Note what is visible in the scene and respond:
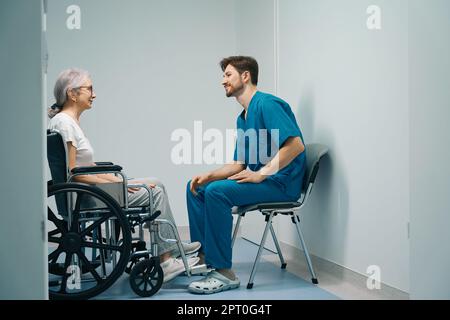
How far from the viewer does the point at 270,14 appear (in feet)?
11.5

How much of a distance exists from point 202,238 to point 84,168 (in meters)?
0.79

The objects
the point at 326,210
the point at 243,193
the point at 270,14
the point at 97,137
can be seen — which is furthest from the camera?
the point at 97,137

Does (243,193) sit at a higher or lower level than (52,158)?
lower

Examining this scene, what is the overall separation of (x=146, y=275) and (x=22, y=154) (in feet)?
4.26

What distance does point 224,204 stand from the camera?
2.50 metres

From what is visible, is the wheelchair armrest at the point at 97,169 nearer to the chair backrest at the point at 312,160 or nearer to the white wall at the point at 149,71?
the chair backrest at the point at 312,160

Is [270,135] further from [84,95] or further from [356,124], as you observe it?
[84,95]

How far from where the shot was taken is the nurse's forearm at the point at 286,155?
8.34 ft

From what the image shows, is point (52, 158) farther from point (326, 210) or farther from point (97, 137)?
point (97, 137)

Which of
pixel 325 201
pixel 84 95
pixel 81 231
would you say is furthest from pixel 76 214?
pixel 325 201

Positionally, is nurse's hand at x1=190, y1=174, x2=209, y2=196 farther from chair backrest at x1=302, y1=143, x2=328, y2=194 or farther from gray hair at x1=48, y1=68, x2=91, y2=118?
gray hair at x1=48, y1=68, x2=91, y2=118

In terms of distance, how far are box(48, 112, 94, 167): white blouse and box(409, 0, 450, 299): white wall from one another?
4.65 feet

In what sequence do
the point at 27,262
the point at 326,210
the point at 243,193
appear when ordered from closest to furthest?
the point at 27,262 → the point at 243,193 → the point at 326,210
